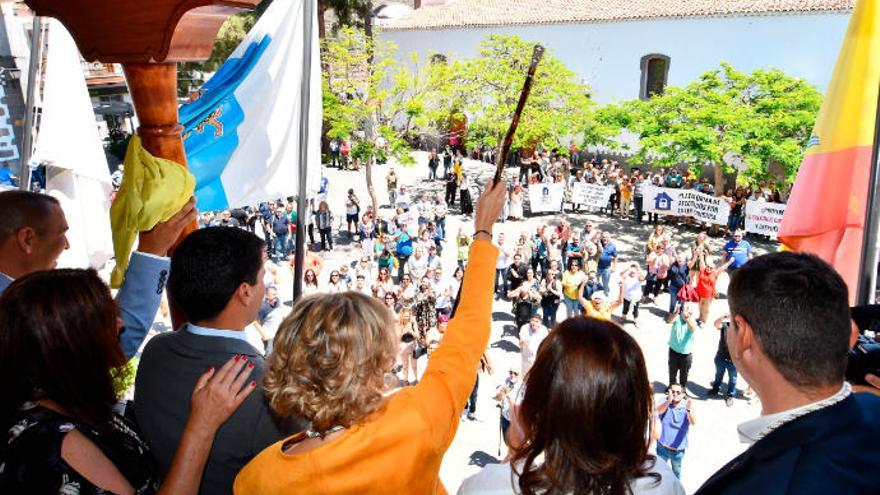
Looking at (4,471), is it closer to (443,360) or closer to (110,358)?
(110,358)

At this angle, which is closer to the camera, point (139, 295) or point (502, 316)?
point (139, 295)

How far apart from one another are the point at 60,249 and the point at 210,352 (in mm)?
982

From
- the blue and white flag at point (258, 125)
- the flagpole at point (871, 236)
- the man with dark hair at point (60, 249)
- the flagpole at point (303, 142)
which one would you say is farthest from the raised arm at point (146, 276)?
the flagpole at point (871, 236)

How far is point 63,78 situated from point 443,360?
12.4ft

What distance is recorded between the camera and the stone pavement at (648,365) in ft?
25.2

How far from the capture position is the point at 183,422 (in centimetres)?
174

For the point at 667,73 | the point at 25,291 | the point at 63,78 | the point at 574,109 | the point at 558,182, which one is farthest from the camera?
the point at 667,73

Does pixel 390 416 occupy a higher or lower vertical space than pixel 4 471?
higher

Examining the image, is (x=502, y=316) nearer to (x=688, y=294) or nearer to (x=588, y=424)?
Result: (x=688, y=294)

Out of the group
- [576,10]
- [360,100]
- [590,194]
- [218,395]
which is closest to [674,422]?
[218,395]

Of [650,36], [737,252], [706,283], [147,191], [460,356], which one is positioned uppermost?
[650,36]

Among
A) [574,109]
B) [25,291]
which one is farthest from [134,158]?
[574,109]

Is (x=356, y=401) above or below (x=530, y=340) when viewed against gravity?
above

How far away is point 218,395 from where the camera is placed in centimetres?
163
